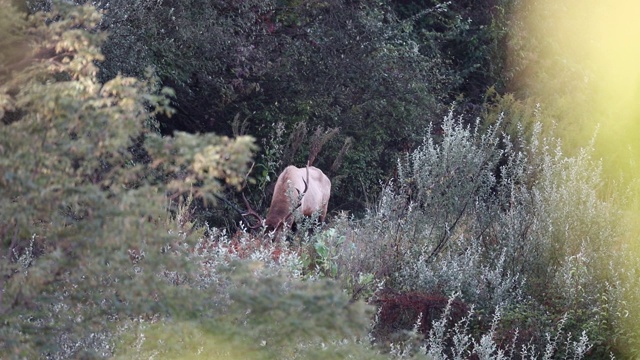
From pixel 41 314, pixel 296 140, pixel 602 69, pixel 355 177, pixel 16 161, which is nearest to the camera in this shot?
pixel 16 161

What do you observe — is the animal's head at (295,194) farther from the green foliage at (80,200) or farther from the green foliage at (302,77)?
the green foliage at (80,200)

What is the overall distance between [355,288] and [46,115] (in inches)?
137

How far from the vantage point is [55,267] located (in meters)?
3.27

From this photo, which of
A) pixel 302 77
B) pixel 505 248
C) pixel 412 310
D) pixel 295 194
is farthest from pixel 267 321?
pixel 302 77

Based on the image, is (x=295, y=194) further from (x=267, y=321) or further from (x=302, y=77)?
(x=267, y=321)

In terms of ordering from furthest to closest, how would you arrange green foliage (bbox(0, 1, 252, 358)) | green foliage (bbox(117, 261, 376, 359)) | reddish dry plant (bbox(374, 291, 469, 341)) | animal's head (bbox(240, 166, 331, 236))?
animal's head (bbox(240, 166, 331, 236)), reddish dry plant (bbox(374, 291, 469, 341)), green foliage (bbox(117, 261, 376, 359)), green foliage (bbox(0, 1, 252, 358))

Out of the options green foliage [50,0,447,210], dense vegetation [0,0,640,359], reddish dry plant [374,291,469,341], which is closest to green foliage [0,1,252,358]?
dense vegetation [0,0,640,359]

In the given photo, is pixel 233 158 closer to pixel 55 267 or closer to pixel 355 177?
pixel 55 267

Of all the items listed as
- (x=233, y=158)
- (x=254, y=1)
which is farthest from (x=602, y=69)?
(x=233, y=158)

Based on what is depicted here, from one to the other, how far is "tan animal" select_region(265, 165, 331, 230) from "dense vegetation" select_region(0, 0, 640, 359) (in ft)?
3.11

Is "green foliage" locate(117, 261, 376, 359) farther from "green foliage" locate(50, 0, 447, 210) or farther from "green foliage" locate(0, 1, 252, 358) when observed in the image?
"green foliage" locate(50, 0, 447, 210)

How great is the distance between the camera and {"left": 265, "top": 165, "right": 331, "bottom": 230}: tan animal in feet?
35.2

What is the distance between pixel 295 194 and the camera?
11195mm

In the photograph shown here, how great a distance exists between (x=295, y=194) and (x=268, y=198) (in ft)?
6.80
